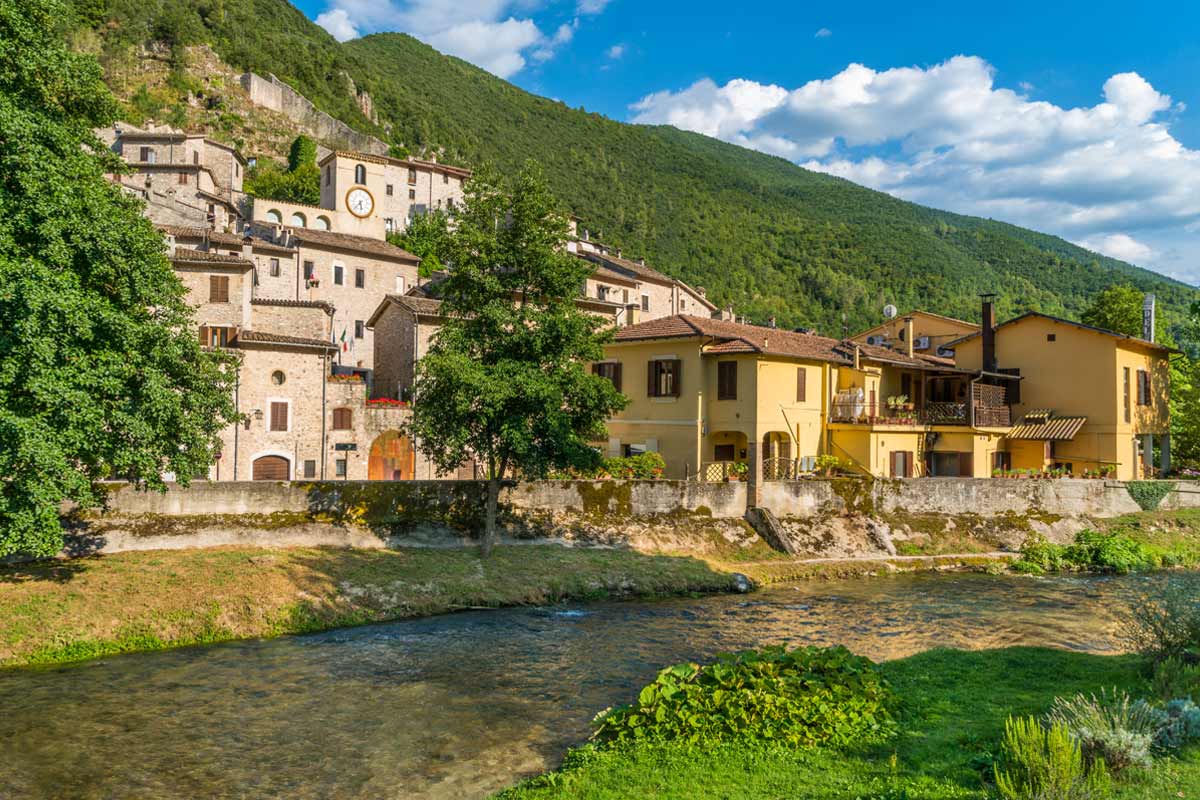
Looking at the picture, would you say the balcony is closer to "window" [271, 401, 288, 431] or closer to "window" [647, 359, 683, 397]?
"window" [647, 359, 683, 397]

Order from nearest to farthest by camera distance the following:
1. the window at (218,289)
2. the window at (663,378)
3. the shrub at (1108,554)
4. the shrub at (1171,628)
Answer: the shrub at (1171,628) → the shrub at (1108,554) → the window at (663,378) → the window at (218,289)

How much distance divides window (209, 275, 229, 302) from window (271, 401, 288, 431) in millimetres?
6216

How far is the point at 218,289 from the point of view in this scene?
36.2 meters

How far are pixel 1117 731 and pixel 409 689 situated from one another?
11.6m

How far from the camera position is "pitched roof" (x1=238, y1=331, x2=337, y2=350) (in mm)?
34344

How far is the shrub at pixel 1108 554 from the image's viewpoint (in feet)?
94.1

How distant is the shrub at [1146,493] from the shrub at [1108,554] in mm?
4515

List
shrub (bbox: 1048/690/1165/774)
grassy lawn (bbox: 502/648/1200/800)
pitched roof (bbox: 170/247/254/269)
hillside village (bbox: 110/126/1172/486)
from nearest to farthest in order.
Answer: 1. shrub (bbox: 1048/690/1165/774)
2. grassy lawn (bbox: 502/648/1200/800)
3. hillside village (bbox: 110/126/1172/486)
4. pitched roof (bbox: 170/247/254/269)

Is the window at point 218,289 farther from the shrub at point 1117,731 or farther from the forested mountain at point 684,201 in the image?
the forested mountain at point 684,201

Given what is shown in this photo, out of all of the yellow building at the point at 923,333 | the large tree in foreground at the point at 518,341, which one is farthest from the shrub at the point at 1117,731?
the yellow building at the point at 923,333

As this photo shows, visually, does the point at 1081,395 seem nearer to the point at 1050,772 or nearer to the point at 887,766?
the point at 887,766

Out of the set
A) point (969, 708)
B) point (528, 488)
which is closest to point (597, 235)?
point (528, 488)

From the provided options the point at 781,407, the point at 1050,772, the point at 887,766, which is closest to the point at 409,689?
the point at 887,766

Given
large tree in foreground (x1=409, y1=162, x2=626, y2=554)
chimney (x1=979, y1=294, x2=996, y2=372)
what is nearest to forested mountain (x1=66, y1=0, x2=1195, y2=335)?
chimney (x1=979, y1=294, x2=996, y2=372)
